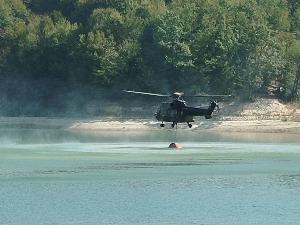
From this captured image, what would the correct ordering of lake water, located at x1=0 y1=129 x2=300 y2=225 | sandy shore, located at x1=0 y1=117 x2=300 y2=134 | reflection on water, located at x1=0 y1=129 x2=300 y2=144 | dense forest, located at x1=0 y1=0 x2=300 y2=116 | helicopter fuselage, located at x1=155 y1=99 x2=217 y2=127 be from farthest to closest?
dense forest, located at x1=0 y1=0 x2=300 y2=116 < sandy shore, located at x1=0 y1=117 x2=300 y2=134 < reflection on water, located at x1=0 y1=129 x2=300 y2=144 < helicopter fuselage, located at x1=155 y1=99 x2=217 y2=127 < lake water, located at x1=0 y1=129 x2=300 y2=225

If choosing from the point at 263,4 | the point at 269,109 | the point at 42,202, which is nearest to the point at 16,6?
the point at 263,4

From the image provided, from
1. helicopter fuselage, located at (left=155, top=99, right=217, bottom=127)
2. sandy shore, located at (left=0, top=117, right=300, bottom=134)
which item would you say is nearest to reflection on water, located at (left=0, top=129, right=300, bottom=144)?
sandy shore, located at (left=0, top=117, right=300, bottom=134)

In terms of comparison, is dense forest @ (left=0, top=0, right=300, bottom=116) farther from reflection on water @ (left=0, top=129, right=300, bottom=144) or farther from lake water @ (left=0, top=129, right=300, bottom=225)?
lake water @ (left=0, top=129, right=300, bottom=225)

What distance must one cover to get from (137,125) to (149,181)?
52.5m

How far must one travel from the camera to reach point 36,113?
126 meters

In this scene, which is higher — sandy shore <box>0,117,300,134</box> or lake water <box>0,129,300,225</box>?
sandy shore <box>0,117,300,134</box>

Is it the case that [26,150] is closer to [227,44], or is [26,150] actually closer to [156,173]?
[156,173]

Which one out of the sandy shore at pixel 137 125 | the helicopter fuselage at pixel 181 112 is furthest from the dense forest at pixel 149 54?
the helicopter fuselage at pixel 181 112

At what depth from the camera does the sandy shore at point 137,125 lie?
106438 millimetres

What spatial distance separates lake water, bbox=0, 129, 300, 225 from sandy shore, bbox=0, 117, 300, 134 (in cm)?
1063

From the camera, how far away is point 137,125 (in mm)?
113312

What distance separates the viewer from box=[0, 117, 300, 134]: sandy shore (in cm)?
10644

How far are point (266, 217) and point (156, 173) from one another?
59.6 feet

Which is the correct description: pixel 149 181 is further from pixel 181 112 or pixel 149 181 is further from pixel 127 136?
pixel 127 136
